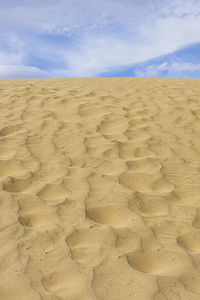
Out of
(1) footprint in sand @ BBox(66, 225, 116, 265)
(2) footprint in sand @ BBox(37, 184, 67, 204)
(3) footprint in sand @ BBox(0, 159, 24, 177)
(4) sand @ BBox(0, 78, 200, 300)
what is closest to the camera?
(4) sand @ BBox(0, 78, 200, 300)

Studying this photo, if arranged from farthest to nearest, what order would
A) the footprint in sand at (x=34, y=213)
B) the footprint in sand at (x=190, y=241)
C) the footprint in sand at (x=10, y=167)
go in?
the footprint in sand at (x=10, y=167), the footprint in sand at (x=34, y=213), the footprint in sand at (x=190, y=241)

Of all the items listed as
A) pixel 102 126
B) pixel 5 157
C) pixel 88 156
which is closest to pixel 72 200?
pixel 88 156

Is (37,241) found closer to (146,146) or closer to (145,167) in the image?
(145,167)

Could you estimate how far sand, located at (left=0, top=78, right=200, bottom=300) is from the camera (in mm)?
1553

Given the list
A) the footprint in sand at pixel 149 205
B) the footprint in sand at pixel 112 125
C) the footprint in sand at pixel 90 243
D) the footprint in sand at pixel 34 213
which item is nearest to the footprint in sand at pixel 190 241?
the footprint in sand at pixel 149 205

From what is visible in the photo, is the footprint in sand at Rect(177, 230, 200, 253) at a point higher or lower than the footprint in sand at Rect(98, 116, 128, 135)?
lower

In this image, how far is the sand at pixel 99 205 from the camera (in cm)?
155

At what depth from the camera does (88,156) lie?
2.96 metres

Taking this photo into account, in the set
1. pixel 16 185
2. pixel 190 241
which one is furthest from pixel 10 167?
pixel 190 241

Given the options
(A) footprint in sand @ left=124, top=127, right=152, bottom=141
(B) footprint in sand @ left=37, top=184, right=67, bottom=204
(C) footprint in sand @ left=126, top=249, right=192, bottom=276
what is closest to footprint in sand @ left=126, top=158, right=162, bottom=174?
(A) footprint in sand @ left=124, top=127, right=152, bottom=141

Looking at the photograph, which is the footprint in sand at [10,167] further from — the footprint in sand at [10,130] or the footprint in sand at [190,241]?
the footprint in sand at [190,241]

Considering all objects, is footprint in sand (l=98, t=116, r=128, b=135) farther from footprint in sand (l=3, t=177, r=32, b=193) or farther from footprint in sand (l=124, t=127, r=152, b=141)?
footprint in sand (l=3, t=177, r=32, b=193)

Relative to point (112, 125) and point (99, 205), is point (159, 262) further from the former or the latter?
point (112, 125)

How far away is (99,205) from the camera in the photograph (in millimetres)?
2191
